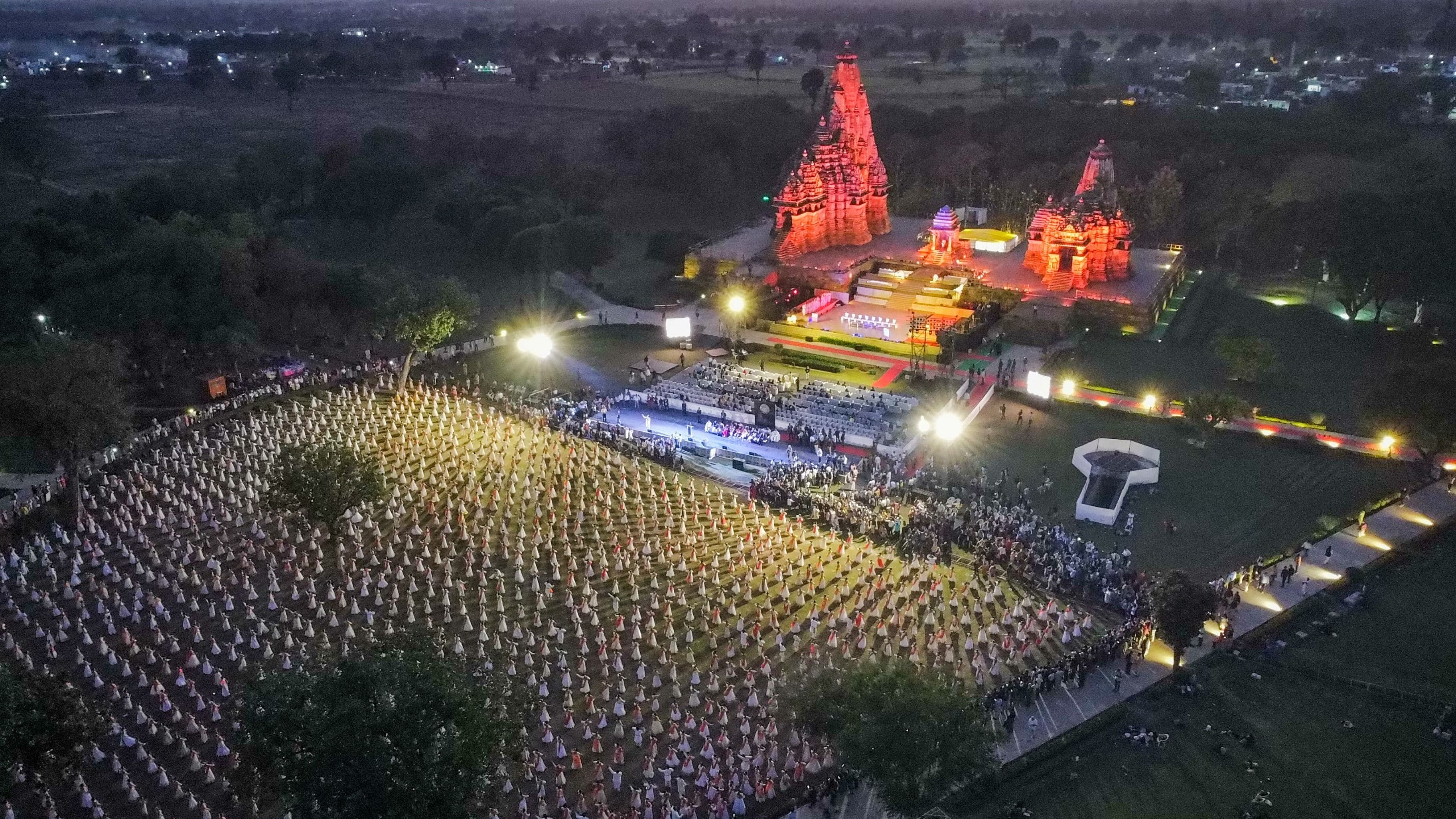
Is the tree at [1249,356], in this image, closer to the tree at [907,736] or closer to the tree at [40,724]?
the tree at [907,736]

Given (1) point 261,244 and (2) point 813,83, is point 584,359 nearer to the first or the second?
(1) point 261,244

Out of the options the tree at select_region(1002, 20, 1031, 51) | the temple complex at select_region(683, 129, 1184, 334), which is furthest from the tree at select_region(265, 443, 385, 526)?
the tree at select_region(1002, 20, 1031, 51)

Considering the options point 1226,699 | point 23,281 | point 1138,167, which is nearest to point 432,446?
point 23,281

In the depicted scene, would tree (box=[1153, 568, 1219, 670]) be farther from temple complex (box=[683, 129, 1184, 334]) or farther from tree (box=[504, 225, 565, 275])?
tree (box=[504, 225, 565, 275])

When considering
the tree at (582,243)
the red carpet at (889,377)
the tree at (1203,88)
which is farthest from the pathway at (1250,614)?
the tree at (1203,88)

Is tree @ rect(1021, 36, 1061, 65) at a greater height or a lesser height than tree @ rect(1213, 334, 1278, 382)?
greater

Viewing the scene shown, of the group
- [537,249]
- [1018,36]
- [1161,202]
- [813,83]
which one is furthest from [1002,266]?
[1018,36]
